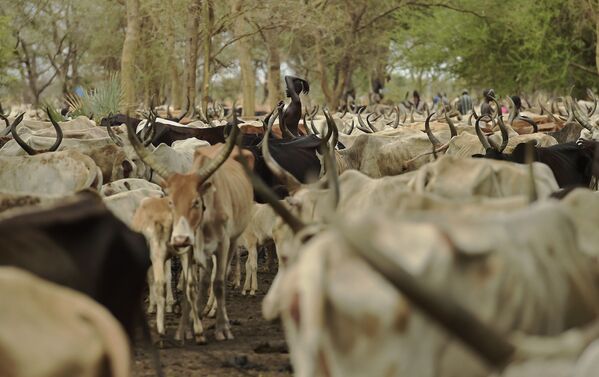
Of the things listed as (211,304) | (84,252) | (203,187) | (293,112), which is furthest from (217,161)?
(293,112)

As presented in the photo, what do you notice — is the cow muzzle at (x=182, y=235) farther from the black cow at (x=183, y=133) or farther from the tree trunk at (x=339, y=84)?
the tree trunk at (x=339, y=84)

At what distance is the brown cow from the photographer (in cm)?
867

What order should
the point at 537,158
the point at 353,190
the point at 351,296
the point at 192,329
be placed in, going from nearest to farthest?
1. the point at 351,296
2. the point at 353,190
3. the point at 192,329
4. the point at 537,158

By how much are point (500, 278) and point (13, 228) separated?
2118 millimetres

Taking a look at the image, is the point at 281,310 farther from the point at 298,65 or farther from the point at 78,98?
the point at 298,65

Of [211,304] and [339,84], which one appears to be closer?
[211,304]

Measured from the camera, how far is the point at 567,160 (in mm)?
12672

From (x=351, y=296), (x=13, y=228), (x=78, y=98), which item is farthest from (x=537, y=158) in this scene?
(x=78, y=98)

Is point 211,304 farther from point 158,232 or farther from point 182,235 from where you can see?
point 182,235

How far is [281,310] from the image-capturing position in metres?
4.17

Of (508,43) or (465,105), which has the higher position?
(508,43)

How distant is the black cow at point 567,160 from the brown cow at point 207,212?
3241 mm

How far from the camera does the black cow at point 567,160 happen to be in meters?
12.3

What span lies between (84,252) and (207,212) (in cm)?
369
